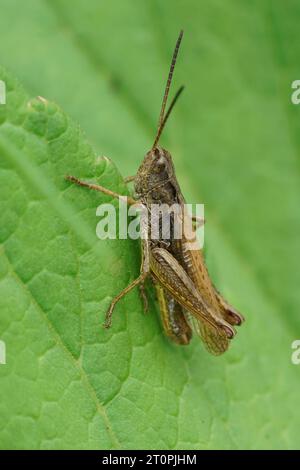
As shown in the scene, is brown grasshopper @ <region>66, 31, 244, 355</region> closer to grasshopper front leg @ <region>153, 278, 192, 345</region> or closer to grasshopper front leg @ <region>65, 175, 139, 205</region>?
grasshopper front leg @ <region>153, 278, 192, 345</region>

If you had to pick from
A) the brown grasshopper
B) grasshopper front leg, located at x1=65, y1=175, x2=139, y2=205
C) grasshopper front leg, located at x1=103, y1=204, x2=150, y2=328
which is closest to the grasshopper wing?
the brown grasshopper

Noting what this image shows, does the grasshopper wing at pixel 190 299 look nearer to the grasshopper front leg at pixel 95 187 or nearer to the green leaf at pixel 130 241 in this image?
the green leaf at pixel 130 241

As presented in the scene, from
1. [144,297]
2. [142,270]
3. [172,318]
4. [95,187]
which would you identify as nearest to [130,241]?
[142,270]

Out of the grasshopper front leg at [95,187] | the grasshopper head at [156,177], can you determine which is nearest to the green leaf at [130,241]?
the grasshopper front leg at [95,187]

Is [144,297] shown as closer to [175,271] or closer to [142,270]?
[142,270]
